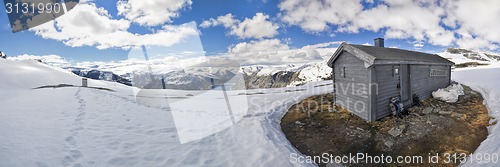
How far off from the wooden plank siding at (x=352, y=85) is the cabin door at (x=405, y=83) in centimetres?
289

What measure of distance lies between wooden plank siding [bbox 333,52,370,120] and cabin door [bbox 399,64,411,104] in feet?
9.49

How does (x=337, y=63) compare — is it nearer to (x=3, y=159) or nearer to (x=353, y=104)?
(x=353, y=104)

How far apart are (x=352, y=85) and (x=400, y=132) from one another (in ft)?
12.3

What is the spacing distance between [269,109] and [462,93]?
14.0 m

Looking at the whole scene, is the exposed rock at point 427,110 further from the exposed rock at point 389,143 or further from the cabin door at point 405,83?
the exposed rock at point 389,143

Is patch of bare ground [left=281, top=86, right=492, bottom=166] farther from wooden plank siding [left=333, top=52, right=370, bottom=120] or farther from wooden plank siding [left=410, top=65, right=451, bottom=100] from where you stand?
wooden plank siding [left=410, top=65, right=451, bottom=100]

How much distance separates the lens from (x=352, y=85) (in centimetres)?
1320

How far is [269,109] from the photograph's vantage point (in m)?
15.0

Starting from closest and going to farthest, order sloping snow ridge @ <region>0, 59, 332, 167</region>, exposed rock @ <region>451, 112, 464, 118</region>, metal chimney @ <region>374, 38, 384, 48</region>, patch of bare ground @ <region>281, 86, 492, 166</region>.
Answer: sloping snow ridge @ <region>0, 59, 332, 167</region>, patch of bare ground @ <region>281, 86, 492, 166</region>, exposed rock @ <region>451, 112, 464, 118</region>, metal chimney @ <region>374, 38, 384, 48</region>

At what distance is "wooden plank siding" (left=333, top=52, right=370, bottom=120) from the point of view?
1207 centimetres

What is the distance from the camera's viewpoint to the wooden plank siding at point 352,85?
39.6 feet

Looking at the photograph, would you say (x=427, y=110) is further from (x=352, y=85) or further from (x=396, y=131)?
(x=352, y=85)

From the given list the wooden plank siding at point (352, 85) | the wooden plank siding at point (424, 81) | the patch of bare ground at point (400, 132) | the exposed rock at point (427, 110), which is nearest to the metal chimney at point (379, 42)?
the wooden plank siding at point (424, 81)

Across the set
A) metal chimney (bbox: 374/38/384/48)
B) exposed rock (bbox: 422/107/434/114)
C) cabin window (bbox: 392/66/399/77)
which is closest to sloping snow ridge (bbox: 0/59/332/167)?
cabin window (bbox: 392/66/399/77)
